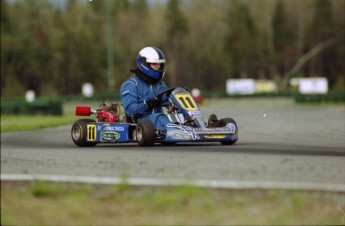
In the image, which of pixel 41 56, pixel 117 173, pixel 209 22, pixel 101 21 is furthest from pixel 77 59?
pixel 117 173

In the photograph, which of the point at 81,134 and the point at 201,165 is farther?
the point at 81,134

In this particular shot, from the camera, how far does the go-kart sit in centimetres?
1319

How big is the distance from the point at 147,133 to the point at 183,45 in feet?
313

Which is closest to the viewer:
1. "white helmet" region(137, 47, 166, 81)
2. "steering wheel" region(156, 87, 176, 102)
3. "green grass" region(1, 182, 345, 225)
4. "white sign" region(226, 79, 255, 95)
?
"green grass" region(1, 182, 345, 225)

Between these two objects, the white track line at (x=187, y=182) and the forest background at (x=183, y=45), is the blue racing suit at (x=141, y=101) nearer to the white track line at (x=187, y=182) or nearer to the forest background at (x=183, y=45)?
the white track line at (x=187, y=182)

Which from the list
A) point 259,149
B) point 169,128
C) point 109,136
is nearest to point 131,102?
point 109,136

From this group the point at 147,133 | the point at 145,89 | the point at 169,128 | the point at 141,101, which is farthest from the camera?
the point at 145,89

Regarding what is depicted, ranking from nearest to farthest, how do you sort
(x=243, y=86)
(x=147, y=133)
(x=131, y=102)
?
(x=147, y=133) → (x=131, y=102) → (x=243, y=86)

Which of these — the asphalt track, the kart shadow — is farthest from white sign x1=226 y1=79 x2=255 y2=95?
the kart shadow

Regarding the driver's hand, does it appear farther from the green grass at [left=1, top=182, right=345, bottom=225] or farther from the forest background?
the forest background

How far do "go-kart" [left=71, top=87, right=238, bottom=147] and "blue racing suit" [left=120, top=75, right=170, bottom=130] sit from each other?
4.7 inches

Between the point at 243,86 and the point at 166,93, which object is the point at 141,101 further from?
the point at 243,86

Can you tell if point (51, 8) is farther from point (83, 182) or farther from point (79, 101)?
point (83, 182)

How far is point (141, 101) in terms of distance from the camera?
45.4 ft
